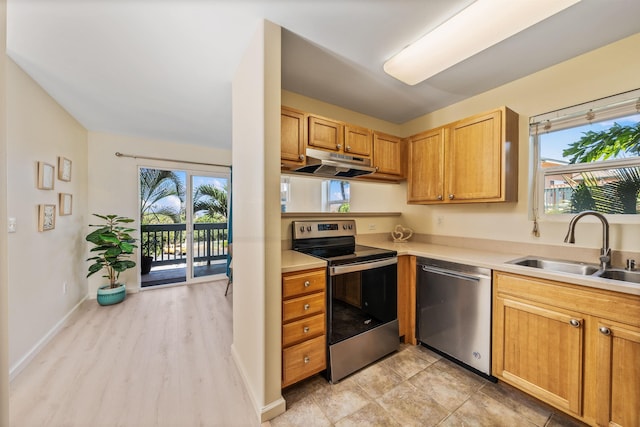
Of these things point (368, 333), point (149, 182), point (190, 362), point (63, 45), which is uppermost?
point (63, 45)

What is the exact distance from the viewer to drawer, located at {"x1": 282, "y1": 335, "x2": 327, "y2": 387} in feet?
5.11

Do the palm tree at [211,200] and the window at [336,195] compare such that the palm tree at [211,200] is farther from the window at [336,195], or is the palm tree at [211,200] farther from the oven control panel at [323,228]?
the oven control panel at [323,228]

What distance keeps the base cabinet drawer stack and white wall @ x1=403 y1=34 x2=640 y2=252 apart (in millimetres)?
1687

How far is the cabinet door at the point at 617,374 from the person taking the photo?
117cm

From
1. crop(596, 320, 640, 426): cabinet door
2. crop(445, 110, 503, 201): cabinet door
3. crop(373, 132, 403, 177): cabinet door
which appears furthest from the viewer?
crop(373, 132, 403, 177): cabinet door

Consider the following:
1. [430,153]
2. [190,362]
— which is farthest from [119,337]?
[430,153]

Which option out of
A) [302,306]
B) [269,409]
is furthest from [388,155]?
[269,409]

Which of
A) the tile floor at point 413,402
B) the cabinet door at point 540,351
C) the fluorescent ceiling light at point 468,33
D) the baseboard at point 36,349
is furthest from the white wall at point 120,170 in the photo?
the cabinet door at point 540,351

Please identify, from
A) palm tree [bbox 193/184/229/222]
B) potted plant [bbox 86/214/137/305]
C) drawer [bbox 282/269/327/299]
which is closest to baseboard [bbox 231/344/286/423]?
drawer [bbox 282/269/327/299]

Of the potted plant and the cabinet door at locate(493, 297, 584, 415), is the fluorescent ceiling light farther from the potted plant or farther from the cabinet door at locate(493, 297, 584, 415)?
the potted plant

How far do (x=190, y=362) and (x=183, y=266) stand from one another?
295 centimetres

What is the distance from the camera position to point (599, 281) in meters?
1.25

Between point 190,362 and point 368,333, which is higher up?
point 368,333

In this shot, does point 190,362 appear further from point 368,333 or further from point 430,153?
point 430,153
